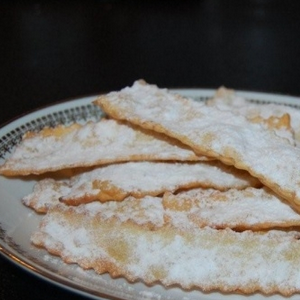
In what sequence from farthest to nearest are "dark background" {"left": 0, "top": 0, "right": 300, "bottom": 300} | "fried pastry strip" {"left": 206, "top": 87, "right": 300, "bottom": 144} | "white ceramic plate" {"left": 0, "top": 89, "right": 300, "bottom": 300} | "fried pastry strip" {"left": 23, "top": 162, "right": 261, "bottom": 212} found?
"dark background" {"left": 0, "top": 0, "right": 300, "bottom": 300} < "fried pastry strip" {"left": 206, "top": 87, "right": 300, "bottom": 144} < "fried pastry strip" {"left": 23, "top": 162, "right": 261, "bottom": 212} < "white ceramic plate" {"left": 0, "top": 89, "right": 300, "bottom": 300}

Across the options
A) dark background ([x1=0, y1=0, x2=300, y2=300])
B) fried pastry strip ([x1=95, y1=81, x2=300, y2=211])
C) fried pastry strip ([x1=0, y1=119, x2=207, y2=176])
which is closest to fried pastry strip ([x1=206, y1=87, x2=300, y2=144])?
fried pastry strip ([x1=95, y1=81, x2=300, y2=211])

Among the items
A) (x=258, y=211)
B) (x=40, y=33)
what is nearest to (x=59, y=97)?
(x=40, y=33)

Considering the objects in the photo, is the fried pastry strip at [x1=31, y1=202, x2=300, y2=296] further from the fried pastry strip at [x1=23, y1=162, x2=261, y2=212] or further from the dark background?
the dark background

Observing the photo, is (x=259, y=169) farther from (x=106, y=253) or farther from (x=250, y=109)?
(x=250, y=109)

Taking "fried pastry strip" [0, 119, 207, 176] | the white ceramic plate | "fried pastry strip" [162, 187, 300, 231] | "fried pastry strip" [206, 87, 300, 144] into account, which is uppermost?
"fried pastry strip" [206, 87, 300, 144]

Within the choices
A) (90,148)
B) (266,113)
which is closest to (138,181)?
(90,148)
